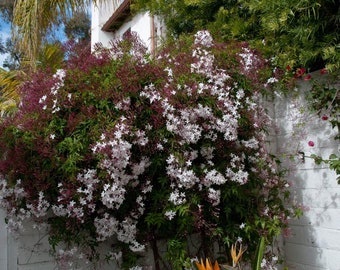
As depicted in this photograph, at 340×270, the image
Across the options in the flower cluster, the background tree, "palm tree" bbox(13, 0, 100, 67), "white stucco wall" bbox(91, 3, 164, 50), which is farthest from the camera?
"white stucco wall" bbox(91, 3, 164, 50)

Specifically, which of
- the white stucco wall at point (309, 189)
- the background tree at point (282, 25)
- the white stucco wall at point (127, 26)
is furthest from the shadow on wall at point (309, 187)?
the white stucco wall at point (127, 26)

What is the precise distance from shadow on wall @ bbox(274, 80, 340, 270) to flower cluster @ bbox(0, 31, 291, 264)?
2.16ft

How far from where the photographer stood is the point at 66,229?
2816mm

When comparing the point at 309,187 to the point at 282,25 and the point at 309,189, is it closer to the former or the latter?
the point at 309,189

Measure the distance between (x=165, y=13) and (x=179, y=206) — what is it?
3.28 metres

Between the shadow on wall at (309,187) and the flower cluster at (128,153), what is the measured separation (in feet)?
2.16

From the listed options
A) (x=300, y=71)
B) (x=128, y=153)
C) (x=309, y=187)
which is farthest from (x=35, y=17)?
(x=309, y=187)

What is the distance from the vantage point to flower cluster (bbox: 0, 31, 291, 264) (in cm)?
264

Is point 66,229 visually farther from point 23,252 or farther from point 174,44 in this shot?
point 174,44

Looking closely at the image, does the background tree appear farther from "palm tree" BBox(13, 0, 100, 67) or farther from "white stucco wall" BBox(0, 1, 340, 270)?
"palm tree" BBox(13, 0, 100, 67)

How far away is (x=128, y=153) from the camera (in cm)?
258

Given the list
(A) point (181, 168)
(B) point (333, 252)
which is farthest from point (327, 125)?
(A) point (181, 168)

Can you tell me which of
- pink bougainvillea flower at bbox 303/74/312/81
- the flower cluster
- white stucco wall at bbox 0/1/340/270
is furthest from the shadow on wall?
the flower cluster

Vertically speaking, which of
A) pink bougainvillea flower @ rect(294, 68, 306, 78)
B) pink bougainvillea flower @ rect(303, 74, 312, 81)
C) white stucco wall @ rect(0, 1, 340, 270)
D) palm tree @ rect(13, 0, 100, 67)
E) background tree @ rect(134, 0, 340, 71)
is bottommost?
white stucco wall @ rect(0, 1, 340, 270)
